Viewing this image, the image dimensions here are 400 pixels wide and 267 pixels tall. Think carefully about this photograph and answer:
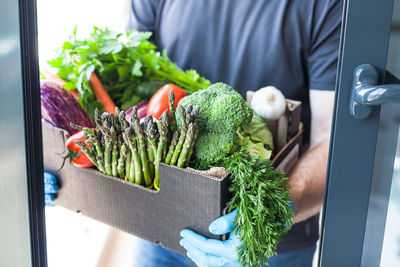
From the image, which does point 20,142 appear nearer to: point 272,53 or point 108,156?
point 108,156

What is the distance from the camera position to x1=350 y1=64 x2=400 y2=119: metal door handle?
52 cm

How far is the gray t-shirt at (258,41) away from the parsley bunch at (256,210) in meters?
0.60

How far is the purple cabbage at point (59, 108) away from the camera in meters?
0.97

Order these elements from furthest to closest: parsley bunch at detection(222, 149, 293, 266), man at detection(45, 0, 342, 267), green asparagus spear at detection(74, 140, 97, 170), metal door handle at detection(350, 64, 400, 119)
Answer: man at detection(45, 0, 342, 267) → green asparagus spear at detection(74, 140, 97, 170) → parsley bunch at detection(222, 149, 293, 266) → metal door handle at detection(350, 64, 400, 119)

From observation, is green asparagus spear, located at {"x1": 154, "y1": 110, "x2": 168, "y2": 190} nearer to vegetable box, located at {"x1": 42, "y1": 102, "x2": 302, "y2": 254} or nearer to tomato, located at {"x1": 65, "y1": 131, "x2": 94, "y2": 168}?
vegetable box, located at {"x1": 42, "y1": 102, "x2": 302, "y2": 254}

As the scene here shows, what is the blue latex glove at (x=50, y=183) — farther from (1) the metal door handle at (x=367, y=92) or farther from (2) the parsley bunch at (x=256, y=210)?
(1) the metal door handle at (x=367, y=92)

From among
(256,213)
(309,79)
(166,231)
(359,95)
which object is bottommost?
(166,231)

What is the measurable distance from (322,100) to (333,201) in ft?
2.38

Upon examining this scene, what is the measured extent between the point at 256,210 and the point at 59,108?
0.56 meters

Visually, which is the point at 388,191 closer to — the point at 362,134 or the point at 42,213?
the point at 362,134

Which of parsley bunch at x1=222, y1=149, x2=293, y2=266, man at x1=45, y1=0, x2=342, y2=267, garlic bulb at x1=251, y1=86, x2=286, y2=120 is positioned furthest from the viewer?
man at x1=45, y1=0, x2=342, y2=267

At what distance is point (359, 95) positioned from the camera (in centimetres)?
55

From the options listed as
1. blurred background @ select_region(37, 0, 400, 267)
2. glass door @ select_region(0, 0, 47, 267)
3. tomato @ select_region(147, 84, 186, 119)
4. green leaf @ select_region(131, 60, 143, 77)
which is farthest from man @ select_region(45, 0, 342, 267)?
glass door @ select_region(0, 0, 47, 267)

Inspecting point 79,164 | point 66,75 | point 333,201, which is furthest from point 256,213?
point 66,75
